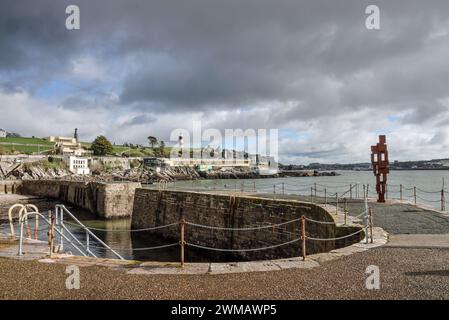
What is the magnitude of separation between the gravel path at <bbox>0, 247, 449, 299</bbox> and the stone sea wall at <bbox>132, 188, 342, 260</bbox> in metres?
4.42

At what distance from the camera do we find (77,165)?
88375 millimetres

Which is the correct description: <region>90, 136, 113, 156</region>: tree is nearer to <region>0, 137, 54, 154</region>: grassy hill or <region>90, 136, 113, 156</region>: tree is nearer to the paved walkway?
<region>0, 137, 54, 154</region>: grassy hill

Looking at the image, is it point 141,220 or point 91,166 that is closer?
point 141,220

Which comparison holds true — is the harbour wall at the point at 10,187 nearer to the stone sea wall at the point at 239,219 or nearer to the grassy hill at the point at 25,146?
the stone sea wall at the point at 239,219

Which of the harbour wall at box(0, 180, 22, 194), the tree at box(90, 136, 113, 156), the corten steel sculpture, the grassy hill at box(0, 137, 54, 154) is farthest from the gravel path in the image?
the tree at box(90, 136, 113, 156)

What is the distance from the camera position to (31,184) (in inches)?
1982

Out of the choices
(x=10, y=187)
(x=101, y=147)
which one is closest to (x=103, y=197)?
(x=10, y=187)

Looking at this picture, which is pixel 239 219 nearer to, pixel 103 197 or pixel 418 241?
pixel 418 241

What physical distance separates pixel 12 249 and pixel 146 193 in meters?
15.3

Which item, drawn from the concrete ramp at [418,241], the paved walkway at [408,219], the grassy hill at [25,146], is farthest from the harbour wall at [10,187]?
the grassy hill at [25,146]

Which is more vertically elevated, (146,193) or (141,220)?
(146,193)
